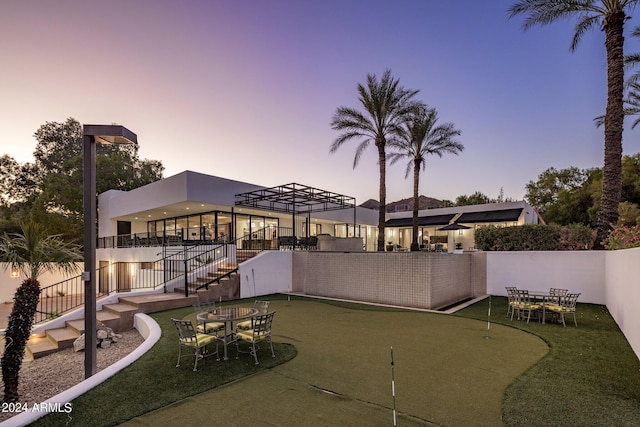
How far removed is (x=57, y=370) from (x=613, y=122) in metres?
17.0

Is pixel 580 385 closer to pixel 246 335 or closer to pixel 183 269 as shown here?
pixel 246 335

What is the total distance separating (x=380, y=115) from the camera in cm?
1694

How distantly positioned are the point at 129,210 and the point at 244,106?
1228cm

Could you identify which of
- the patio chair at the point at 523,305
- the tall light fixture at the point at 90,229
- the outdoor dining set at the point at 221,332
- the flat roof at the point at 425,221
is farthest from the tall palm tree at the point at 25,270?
Result: the flat roof at the point at 425,221

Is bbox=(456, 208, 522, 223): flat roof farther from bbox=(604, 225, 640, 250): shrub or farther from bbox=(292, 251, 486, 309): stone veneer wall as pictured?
bbox=(604, 225, 640, 250): shrub

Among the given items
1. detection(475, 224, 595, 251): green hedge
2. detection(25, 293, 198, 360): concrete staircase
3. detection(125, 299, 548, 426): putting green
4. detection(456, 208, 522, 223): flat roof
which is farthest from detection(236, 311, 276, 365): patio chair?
detection(456, 208, 522, 223): flat roof

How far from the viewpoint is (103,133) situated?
5172 millimetres

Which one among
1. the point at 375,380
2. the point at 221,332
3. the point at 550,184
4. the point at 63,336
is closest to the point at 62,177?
the point at 63,336

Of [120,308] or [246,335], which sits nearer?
[246,335]

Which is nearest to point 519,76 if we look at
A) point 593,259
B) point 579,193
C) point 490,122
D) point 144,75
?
point 490,122

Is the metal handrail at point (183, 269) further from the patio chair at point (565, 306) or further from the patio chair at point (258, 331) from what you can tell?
the patio chair at point (565, 306)

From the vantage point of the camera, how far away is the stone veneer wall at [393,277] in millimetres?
10969

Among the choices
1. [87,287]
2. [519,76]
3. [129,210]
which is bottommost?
[87,287]

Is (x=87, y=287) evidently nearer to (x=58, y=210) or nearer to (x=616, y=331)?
(x=616, y=331)
